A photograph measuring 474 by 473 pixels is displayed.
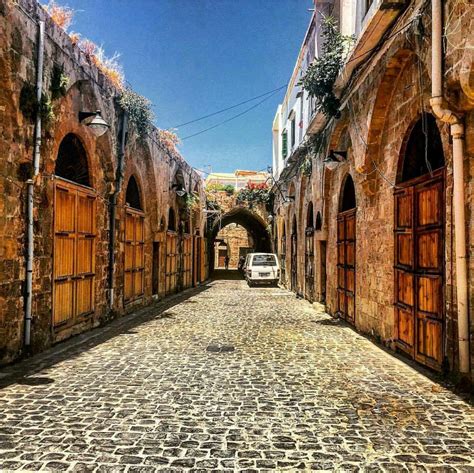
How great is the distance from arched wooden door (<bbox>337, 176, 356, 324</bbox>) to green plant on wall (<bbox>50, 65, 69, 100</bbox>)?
20.0 ft

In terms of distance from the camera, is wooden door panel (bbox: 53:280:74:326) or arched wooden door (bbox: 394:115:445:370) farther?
wooden door panel (bbox: 53:280:74:326)

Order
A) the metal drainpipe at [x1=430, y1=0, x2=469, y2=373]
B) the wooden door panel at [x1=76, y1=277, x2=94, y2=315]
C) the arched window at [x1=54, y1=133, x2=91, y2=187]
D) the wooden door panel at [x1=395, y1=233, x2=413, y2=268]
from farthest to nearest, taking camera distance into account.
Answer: the wooden door panel at [x1=76, y1=277, x2=94, y2=315] < the arched window at [x1=54, y1=133, x2=91, y2=187] < the wooden door panel at [x1=395, y1=233, x2=413, y2=268] < the metal drainpipe at [x1=430, y1=0, x2=469, y2=373]

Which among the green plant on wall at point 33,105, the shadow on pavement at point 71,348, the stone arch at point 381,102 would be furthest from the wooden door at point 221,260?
the green plant on wall at point 33,105

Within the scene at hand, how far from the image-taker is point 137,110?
10.4 m

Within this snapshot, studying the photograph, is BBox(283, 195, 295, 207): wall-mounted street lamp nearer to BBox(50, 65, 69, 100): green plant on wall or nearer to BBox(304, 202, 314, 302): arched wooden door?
BBox(304, 202, 314, 302): arched wooden door

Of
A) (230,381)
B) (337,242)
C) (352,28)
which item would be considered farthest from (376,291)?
(352,28)

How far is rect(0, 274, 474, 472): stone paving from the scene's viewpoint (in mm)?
3111

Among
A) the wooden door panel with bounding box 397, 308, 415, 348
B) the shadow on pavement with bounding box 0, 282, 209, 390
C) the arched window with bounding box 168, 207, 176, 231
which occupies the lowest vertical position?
the shadow on pavement with bounding box 0, 282, 209, 390

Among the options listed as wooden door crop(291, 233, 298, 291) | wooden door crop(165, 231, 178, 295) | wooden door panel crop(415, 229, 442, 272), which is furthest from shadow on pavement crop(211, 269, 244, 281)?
wooden door panel crop(415, 229, 442, 272)

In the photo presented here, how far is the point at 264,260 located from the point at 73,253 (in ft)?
49.4

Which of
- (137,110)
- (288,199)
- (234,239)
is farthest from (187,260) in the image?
(234,239)

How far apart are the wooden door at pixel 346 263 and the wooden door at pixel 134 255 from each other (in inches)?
208

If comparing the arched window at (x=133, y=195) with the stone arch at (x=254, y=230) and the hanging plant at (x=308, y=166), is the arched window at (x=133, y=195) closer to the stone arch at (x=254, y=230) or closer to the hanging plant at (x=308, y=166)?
the hanging plant at (x=308, y=166)

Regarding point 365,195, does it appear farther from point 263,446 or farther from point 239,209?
point 239,209
